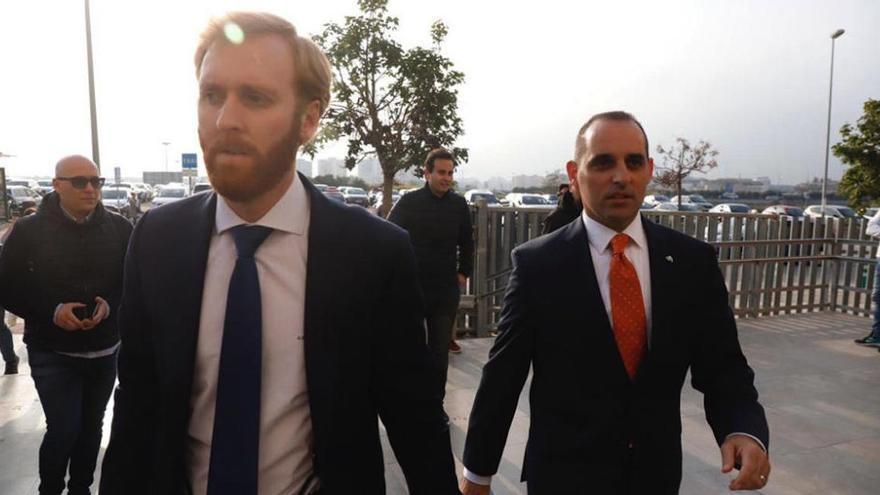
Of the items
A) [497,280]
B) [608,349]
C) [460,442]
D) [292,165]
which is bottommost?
[460,442]

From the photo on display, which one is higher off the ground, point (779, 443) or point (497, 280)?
point (497, 280)

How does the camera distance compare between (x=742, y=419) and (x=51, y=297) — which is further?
(x=51, y=297)

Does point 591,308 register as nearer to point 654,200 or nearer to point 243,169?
point 243,169

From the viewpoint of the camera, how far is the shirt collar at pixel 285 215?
5.36ft

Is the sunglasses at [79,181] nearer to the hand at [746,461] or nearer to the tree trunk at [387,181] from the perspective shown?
the hand at [746,461]

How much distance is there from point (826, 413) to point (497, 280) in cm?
404

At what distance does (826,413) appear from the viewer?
562cm

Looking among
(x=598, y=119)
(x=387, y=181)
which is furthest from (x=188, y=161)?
(x=598, y=119)

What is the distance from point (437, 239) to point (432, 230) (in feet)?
0.28

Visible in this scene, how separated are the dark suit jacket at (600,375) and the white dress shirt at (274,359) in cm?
96

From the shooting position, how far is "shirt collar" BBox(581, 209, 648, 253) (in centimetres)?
241

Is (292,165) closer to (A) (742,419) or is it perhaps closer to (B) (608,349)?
(B) (608,349)

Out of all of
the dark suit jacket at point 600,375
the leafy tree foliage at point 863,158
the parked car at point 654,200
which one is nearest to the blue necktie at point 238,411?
the dark suit jacket at point 600,375

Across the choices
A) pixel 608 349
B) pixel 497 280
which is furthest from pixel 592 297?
pixel 497 280
